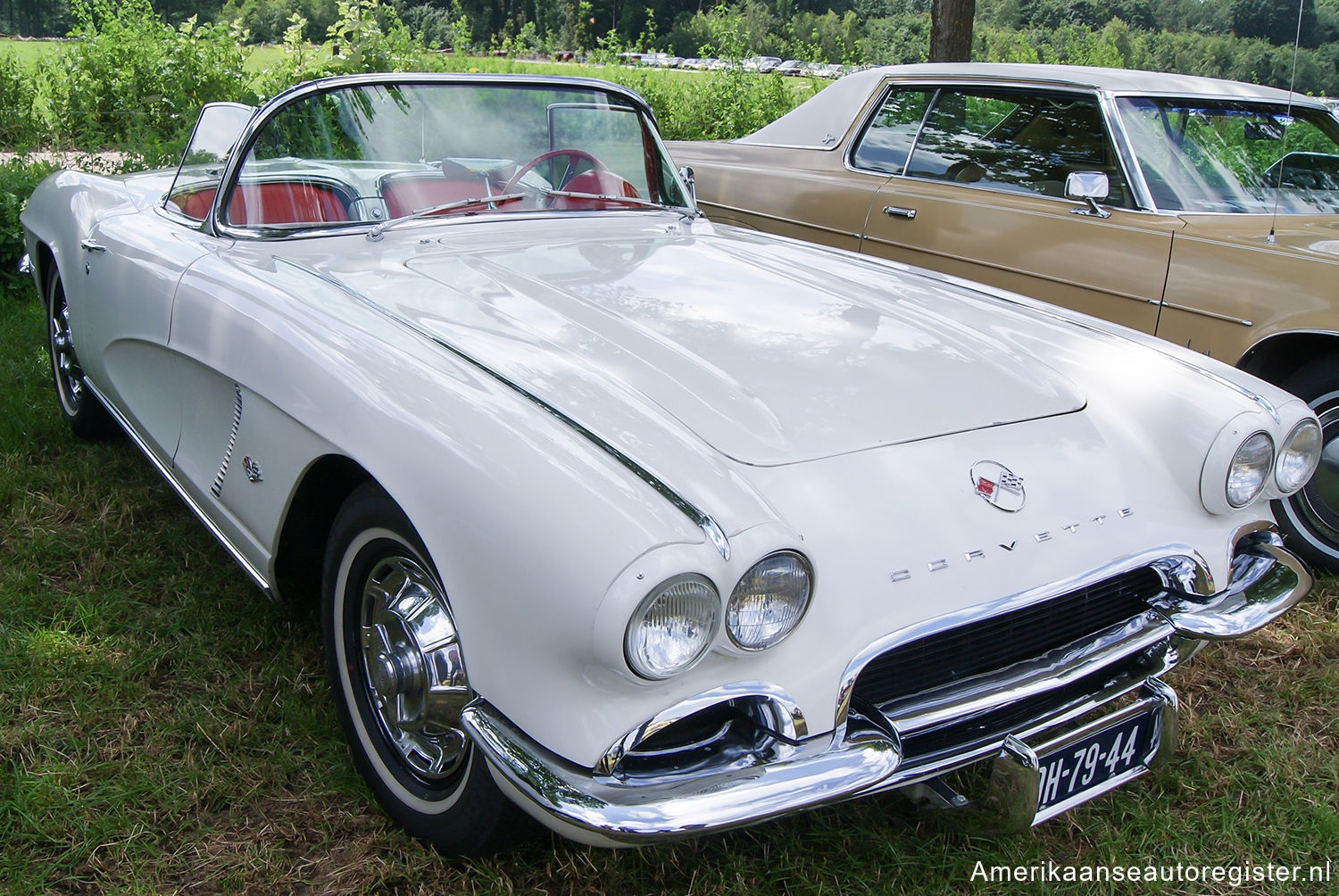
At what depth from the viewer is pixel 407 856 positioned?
1874mm

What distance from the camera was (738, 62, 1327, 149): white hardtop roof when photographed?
3848 millimetres

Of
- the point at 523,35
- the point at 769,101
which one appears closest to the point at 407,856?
the point at 769,101

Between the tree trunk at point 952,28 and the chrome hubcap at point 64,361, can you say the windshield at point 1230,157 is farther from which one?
the chrome hubcap at point 64,361

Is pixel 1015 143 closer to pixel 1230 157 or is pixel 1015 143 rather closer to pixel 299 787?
pixel 1230 157

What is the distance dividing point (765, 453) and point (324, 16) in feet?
43.2

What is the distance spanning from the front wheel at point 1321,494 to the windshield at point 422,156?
83.5 inches

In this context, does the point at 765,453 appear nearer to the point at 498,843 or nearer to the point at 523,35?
the point at 498,843

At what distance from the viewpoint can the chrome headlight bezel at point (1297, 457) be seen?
2109 millimetres

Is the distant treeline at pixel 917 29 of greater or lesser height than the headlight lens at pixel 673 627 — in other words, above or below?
above

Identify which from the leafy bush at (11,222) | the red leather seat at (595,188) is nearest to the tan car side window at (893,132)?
the red leather seat at (595,188)

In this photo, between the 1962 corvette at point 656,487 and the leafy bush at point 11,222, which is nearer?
the 1962 corvette at point 656,487

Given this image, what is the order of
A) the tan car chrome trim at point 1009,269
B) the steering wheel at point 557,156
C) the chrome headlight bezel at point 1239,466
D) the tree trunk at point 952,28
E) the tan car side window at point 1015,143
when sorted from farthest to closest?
the tree trunk at point 952,28 < the tan car side window at point 1015,143 < the tan car chrome trim at point 1009,269 < the steering wheel at point 557,156 < the chrome headlight bezel at point 1239,466

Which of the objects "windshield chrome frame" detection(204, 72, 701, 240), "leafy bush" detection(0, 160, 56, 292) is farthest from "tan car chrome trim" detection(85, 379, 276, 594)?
"leafy bush" detection(0, 160, 56, 292)

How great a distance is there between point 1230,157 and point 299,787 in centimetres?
364
